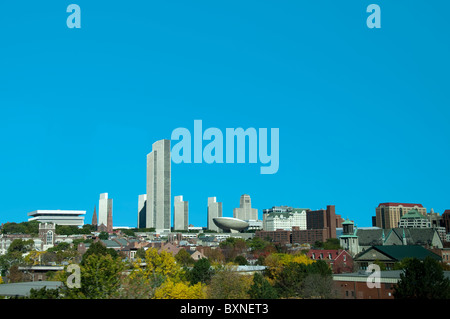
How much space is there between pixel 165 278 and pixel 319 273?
2109 centimetres

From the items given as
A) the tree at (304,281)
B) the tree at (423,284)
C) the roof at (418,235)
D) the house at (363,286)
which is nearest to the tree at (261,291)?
the tree at (304,281)

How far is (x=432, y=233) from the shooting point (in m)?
146

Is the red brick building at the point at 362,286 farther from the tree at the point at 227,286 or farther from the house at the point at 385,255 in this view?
the house at the point at 385,255

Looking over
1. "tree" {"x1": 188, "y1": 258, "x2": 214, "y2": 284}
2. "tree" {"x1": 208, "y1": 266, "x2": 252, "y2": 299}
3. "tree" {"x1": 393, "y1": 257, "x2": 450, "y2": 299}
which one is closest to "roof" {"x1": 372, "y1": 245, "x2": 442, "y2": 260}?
"tree" {"x1": 188, "y1": 258, "x2": 214, "y2": 284}

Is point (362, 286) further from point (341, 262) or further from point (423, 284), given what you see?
point (341, 262)

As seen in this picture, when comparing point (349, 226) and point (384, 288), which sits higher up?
point (349, 226)

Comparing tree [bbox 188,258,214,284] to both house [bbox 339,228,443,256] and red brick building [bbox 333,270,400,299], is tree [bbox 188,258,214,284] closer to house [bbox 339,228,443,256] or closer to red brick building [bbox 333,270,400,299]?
red brick building [bbox 333,270,400,299]

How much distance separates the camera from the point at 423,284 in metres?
45.8

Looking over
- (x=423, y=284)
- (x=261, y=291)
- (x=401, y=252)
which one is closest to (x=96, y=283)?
(x=261, y=291)

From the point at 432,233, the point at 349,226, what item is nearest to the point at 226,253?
the point at 349,226

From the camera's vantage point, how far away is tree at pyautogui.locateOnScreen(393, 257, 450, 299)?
45.4 meters

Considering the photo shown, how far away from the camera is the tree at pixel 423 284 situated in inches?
1788
